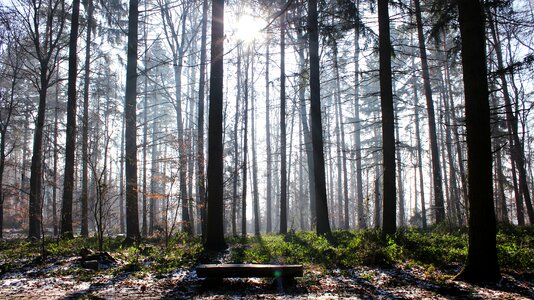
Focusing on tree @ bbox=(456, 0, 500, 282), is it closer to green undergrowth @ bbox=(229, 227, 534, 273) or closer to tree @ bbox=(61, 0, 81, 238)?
green undergrowth @ bbox=(229, 227, 534, 273)

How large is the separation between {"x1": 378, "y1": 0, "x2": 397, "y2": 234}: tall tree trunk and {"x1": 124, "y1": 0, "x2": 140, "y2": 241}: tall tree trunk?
753cm

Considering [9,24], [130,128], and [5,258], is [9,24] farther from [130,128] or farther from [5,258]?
[5,258]

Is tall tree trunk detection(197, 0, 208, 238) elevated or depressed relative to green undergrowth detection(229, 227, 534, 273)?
elevated

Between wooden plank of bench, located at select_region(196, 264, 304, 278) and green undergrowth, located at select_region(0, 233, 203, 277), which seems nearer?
wooden plank of bench, located at select_region(196, 264, 304, 278)

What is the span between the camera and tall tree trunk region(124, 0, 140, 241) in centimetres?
1218

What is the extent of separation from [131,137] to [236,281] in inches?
308

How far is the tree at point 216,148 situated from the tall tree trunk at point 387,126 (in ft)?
15.5

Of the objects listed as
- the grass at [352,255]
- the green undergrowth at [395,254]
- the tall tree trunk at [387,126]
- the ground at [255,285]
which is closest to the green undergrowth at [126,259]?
the grass at [352,255]

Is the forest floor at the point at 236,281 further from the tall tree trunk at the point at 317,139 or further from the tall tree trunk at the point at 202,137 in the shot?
the tall tree trunk at the point at 202,137

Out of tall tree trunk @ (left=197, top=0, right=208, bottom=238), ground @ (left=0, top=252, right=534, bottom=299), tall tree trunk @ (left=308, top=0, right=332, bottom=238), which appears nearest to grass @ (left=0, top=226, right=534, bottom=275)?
ground @ (left=0, top=252, right=534, bottom=299)

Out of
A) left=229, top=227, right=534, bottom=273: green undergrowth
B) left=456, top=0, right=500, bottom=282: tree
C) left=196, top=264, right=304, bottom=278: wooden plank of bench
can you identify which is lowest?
left=229, top=227, right=534, bottom=273: green undergrowth

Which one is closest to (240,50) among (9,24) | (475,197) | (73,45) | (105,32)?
(105,32)

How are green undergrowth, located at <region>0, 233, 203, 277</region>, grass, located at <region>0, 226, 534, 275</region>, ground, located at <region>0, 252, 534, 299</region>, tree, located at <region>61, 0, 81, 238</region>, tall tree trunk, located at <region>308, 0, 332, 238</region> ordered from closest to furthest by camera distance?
ground, located at <region>0, 252, 534, 299</region>
green undergrowth, located at <region>0, 233, 203, 277</region>
grass, located at <region>0, 226, 534, 275</region>
tree, located at <region>61, 0, 81, 238</region>
tall tree trunk, located at <region>308, 0, 332, 238</region>

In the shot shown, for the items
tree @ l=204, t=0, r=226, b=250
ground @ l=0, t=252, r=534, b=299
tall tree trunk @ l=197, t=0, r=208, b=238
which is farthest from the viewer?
tall tree trunk @ l=197, t=0, r=208, b=238
